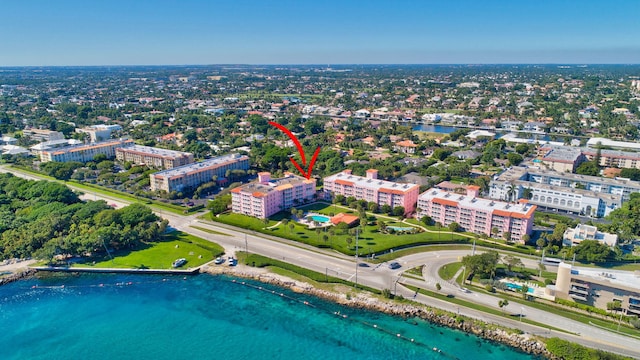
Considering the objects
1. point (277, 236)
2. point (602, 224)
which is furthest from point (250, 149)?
point (602, 224)

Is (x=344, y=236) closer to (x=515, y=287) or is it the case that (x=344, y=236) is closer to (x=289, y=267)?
(x=289, y=267)

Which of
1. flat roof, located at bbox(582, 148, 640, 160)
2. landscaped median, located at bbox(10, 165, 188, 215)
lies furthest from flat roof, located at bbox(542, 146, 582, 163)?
landscaped median, located at bbox(10, 165, 188, 215)

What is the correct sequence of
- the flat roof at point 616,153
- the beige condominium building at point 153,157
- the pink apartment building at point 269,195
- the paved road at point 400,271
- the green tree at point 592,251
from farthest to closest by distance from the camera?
1. the flat roof at point 616,153
2. the beige condominium building at point 153,157
3. the pink apartment building at point 269,195
4. the green tree at point 592,251
5. the paved road at point 400,271

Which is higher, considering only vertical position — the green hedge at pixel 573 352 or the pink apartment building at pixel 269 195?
the pink apartment building at pixel 269 195

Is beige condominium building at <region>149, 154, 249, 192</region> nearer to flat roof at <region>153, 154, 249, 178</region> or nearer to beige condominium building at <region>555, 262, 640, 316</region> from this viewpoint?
flat roof at <region>153, 154, 249, 178</region>

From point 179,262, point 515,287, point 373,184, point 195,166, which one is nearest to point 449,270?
point 515,287

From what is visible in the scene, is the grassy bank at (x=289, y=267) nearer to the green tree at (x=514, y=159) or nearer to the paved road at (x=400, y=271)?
the paved road at (x=400, y=271)

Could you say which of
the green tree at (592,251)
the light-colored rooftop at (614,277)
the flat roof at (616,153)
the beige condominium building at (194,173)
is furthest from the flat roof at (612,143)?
the beige condominium building at (194,173)

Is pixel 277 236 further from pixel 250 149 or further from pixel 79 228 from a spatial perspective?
pixel 250 149
